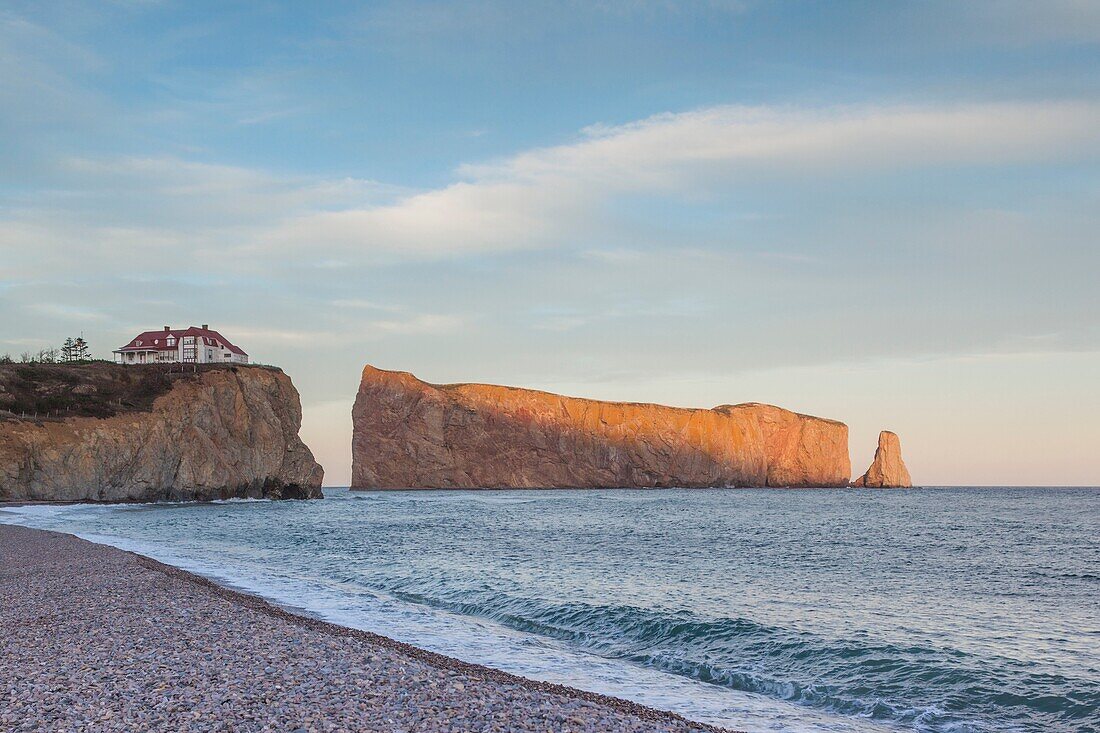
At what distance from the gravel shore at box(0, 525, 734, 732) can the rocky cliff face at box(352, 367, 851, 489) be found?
13012 centimetres

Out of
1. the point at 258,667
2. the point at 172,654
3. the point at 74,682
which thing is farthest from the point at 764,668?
the point at 74,682

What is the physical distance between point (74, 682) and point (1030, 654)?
47.6 feet

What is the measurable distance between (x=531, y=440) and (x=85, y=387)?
261ft

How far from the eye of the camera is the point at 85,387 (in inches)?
3243

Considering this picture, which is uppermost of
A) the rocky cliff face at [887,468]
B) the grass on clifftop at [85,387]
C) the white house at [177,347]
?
the white house at [177,347]

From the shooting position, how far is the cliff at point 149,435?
227 ft

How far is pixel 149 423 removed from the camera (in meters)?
77.7

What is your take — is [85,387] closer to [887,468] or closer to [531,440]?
[531,440]

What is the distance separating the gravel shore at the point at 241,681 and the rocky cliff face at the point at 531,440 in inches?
5123

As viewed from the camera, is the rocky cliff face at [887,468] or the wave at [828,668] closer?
the wave at [828,668]

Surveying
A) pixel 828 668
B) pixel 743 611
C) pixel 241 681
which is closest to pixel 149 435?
pixel 743 611

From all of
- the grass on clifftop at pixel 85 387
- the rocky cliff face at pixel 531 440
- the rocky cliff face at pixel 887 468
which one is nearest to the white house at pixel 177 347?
the grass on clifftop at pixel 85 387

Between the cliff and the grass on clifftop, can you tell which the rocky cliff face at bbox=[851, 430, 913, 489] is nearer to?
the cliff

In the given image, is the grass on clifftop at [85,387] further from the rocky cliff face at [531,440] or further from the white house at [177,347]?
the rocky cliff face at [531,440]
